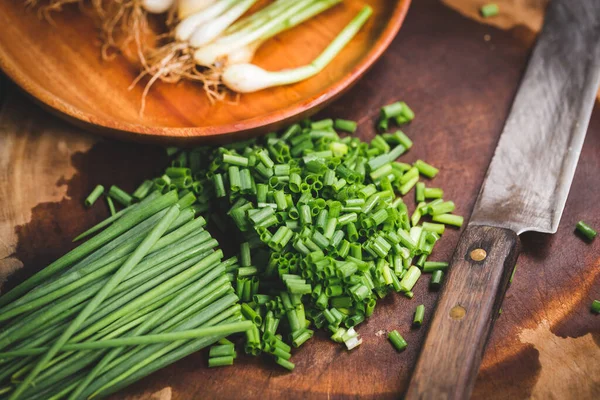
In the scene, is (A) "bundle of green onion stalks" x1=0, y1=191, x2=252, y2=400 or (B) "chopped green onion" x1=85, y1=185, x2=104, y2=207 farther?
(B) "chopped green onion" x1=85, y1=185, x2=104, y2=207

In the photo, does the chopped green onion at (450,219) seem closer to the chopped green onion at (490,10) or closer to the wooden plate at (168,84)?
the wooden plate at (168,84)

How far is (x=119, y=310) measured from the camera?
1.56 meters

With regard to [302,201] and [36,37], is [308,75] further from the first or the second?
[36,37]

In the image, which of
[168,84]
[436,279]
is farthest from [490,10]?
[168,84]

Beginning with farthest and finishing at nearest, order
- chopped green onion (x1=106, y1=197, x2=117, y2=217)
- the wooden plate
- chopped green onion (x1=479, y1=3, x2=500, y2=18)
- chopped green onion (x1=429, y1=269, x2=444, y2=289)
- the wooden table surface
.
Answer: chopped green onion (x1=479, y1=3, x2=500, y2=18) → the wooden plate → chopped green onion (x1=106, y1=197, x2=117, y2=217) → chopped green onion (x1=429, y1=269, x2=444, y2=289) → the wooden table surface

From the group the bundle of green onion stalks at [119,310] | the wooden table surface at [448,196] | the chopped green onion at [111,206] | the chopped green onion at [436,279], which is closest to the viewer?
the bundle of green onion stalks at [119,310]

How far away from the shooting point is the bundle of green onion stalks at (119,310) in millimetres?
1510

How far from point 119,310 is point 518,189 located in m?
1.31

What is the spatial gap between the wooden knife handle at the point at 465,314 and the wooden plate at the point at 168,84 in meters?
0.76

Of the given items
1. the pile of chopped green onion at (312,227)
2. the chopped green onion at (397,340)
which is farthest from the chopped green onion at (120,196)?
the chopped green onion at (397,340)

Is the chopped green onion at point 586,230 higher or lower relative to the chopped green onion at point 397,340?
lower

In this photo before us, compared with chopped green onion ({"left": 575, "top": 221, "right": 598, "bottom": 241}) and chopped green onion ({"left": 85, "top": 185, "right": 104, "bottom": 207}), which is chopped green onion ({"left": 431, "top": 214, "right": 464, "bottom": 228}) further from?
chopped green onion ({"left": 85, "top": 185, "right": 104, "bottom": 207})

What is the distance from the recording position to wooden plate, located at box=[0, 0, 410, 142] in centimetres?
206

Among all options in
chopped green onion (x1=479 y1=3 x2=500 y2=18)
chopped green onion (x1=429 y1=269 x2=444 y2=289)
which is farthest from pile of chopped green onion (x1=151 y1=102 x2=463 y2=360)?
chopped green onion (x1=479 y1=3 x2=500 y2=18)
